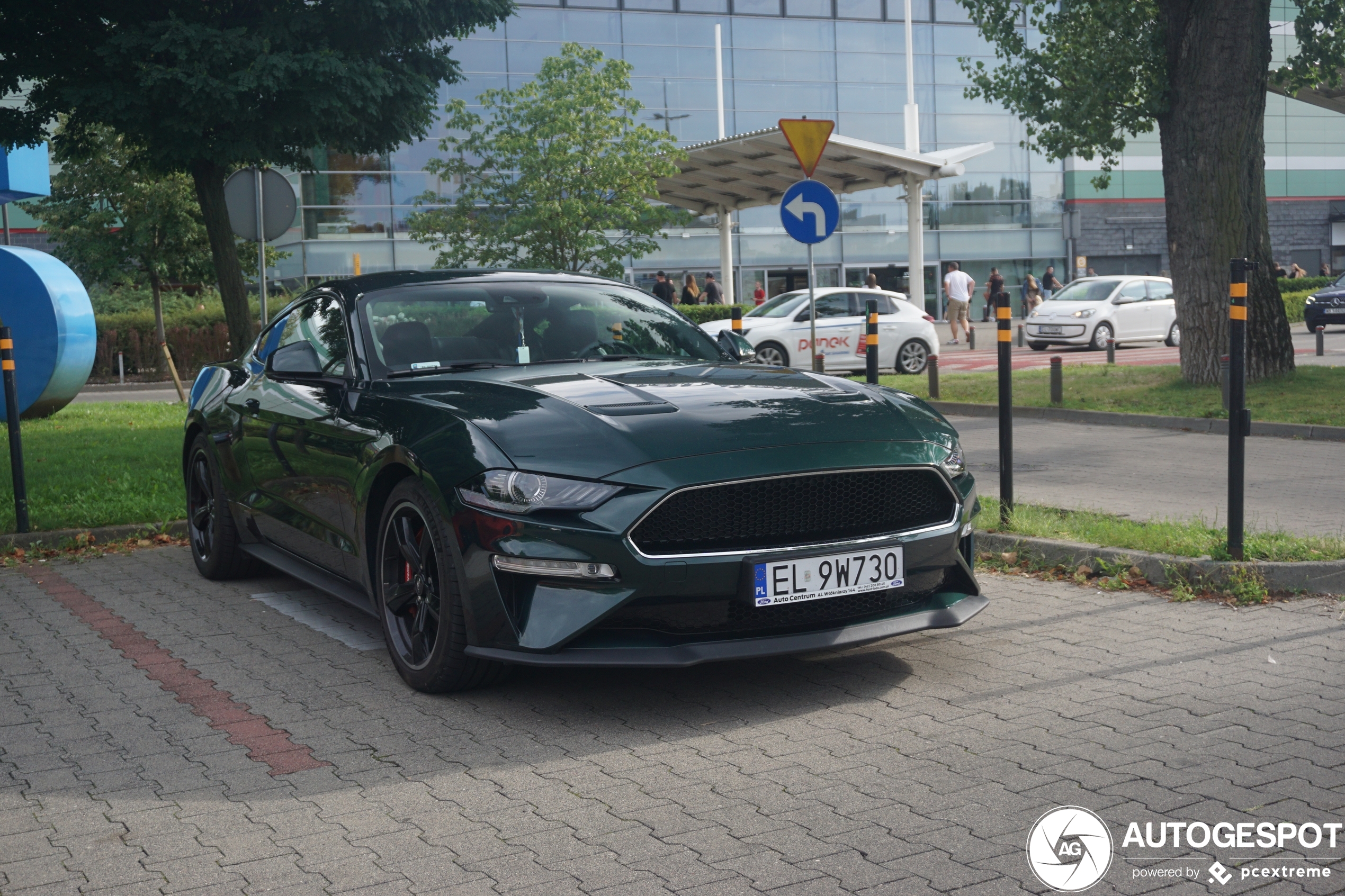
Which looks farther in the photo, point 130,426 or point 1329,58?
point 1329,58

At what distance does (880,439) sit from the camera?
15.5 ft

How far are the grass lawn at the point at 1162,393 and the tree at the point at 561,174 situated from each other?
12.1 metres

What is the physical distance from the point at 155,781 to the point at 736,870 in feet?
6.26

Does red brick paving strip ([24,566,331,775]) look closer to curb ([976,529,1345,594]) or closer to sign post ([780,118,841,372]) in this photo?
curb ([976,529,1345,594])

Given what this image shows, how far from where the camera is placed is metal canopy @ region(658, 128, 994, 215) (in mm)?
28500

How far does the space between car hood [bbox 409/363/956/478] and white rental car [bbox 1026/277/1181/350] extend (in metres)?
24.3

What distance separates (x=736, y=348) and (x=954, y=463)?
1635mm

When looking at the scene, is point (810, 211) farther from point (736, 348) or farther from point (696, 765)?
point (696, 765)

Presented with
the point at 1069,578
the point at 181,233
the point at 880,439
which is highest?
the point at 181,233

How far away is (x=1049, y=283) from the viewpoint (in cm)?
4447

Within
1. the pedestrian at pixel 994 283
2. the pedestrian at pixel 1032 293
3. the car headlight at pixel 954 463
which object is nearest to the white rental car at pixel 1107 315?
the pedestrian at pixel 994 283

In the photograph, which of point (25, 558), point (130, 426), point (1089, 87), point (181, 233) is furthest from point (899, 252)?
point (25, 558)

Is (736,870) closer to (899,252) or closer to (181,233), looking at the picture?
(181,233)

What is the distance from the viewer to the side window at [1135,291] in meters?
28.7
